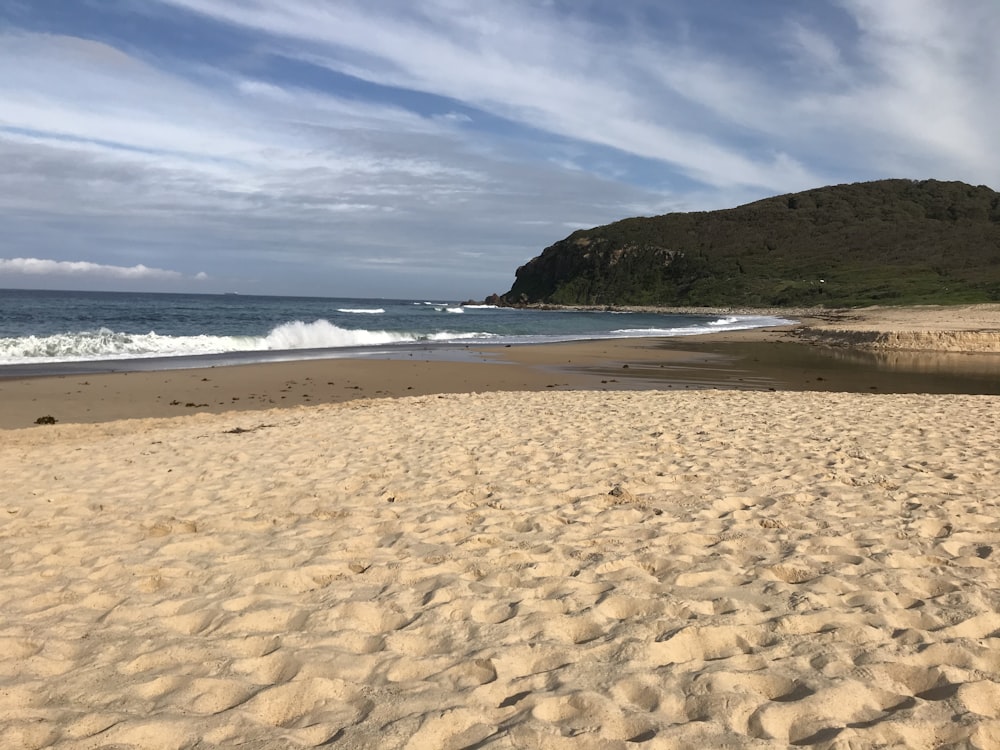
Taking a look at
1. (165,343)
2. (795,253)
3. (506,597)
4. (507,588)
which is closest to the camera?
(506,597)

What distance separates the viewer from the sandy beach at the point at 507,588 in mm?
2689

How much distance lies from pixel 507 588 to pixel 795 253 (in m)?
121

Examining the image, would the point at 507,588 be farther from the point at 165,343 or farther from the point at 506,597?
the point at 165,343

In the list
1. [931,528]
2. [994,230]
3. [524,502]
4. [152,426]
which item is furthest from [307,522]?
[994,230]

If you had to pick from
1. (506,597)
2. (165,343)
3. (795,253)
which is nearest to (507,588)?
(506,597)

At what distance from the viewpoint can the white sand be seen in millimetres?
2678

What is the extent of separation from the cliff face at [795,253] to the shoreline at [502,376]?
49.7 meters

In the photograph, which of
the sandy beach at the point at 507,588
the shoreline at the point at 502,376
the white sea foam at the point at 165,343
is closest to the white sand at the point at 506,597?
the sandy beach at the point at 507,588

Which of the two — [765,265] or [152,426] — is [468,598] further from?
[765,265]

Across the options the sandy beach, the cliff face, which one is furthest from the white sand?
the cliff face

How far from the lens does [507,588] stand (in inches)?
155

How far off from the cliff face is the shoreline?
1958 inches

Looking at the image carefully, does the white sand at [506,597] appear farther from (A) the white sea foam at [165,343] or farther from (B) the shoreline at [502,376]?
(A) the white sea foam at [165,343]

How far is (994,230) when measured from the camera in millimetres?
99688
